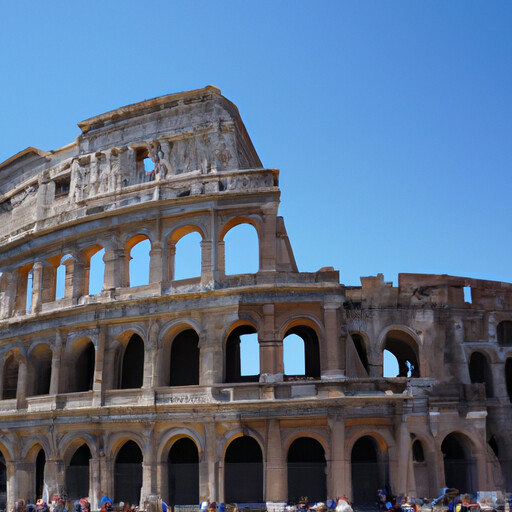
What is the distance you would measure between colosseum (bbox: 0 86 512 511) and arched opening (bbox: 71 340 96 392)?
0.28ft

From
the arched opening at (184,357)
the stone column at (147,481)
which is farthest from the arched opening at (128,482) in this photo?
the arched opening at (184,357)

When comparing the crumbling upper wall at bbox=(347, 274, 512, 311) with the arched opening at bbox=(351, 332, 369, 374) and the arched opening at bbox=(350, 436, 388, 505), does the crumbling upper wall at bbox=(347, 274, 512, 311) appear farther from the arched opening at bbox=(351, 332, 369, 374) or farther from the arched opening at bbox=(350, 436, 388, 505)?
the arched opening at bbox=(350, 436, 388, 505)

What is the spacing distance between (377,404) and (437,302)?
5.70m

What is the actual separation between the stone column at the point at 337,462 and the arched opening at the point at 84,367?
1007 cm

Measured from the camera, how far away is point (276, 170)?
24.2 metres

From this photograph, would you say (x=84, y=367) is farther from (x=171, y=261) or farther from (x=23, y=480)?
(x=171, y=261)

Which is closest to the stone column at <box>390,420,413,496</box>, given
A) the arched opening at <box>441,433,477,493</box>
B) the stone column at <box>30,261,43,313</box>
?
the arched opening at <box>441,433,477,493</box>

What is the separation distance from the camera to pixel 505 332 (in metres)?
27.4

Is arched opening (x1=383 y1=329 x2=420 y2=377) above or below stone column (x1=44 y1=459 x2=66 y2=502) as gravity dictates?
above

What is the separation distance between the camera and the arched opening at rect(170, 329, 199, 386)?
25312 millimetres

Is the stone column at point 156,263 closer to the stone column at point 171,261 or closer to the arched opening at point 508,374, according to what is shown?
the stone column at point 171,261

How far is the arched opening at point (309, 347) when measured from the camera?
980 inches

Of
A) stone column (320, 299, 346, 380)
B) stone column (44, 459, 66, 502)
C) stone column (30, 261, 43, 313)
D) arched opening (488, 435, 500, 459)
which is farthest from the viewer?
stone column (30, 261, 43, 313)

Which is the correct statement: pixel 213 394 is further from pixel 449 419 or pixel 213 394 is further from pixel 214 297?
pixel 449 419
